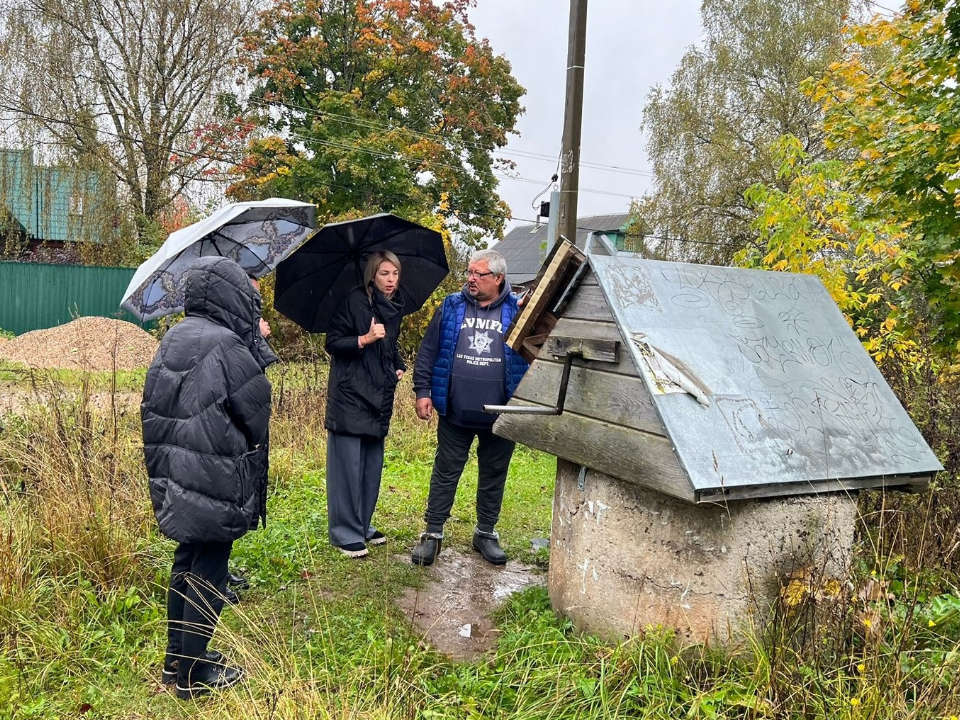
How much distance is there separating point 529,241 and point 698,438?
33955 millimetres

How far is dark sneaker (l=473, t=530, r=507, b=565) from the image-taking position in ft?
14.3

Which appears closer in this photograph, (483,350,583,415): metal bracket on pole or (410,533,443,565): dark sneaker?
(483,350,583,415): metal bracket on pole

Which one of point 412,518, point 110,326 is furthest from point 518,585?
point 110,326

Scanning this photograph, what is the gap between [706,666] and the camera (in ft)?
8.37

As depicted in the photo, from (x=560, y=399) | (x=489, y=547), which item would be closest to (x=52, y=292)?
(x=489, y=547)

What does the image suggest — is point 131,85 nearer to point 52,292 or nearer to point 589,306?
point 52,292

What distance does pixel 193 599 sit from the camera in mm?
2752

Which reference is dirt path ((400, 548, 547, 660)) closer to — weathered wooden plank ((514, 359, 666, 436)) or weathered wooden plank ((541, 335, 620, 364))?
weathered wooden plank ((514, 359, 666, 436))

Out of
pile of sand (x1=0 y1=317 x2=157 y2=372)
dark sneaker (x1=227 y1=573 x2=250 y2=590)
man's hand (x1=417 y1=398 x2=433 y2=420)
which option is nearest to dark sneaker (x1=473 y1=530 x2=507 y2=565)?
man's hand (x1=417 y1=398 x2=433 y2=420)

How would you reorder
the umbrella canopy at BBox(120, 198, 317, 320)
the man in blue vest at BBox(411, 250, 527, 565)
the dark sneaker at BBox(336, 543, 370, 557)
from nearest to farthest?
1. the umbrella canopy at BBox(120, 198, 317, 320)
2. the man in blue vest at BBox(411, 250, 527, 565)
3. the dark sneaker at BBox(336, 543, 370, 557)

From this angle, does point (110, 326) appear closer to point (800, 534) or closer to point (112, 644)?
point (112, 644)

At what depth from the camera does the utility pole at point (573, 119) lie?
661 cm

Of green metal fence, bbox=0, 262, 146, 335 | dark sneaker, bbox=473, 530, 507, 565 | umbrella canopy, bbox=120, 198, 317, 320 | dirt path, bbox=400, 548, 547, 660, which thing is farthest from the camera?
green metal fence, bbox=0, 262, 146, 335

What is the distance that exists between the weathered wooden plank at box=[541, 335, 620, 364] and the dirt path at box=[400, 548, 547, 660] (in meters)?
1.25
